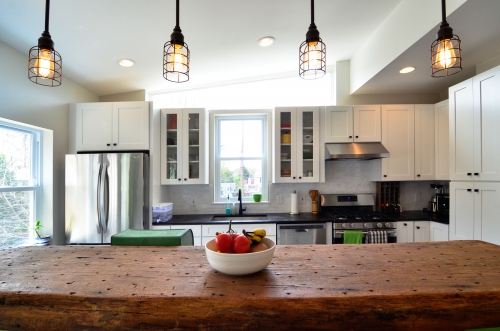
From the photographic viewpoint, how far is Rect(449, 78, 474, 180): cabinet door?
2.26 meters

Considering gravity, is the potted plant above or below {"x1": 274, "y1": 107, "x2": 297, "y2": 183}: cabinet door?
below

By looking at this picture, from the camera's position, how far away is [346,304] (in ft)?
2.49

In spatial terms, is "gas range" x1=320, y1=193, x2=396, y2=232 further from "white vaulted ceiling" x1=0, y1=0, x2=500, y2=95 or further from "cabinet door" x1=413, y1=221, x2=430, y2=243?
"white vaulted ceiling" x1=0, y1=0, x2=500, y2=95

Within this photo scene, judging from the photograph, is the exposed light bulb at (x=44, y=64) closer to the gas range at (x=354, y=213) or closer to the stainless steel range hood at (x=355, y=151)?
the stainless steel range hood at (x=355, y=151)

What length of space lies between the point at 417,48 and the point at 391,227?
2082mm

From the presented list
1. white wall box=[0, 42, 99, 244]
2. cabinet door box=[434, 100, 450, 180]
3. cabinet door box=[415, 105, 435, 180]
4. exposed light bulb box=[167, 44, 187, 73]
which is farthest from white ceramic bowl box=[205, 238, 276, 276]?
cabinet door box=[434, 100, 450, 180]

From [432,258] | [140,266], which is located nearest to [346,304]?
[432,258]

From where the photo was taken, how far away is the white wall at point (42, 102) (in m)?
2.09

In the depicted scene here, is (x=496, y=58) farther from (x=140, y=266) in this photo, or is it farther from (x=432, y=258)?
(x=140, y=266)

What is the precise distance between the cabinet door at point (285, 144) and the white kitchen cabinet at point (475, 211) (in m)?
1.80

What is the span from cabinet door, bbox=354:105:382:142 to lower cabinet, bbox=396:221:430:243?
1.20 metres

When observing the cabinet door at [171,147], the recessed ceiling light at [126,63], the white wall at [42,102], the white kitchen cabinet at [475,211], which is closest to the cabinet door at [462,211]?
the white kitchen cabinet at [475,211]

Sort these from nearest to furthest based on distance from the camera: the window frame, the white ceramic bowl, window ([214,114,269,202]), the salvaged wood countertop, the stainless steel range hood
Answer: the salvaged wood countertop
the white ceramic bowl
the stainless steel range hood
the window frame
window ([214,114,269,202])

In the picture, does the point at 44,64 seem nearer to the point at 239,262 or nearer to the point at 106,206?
the point at 239,262
